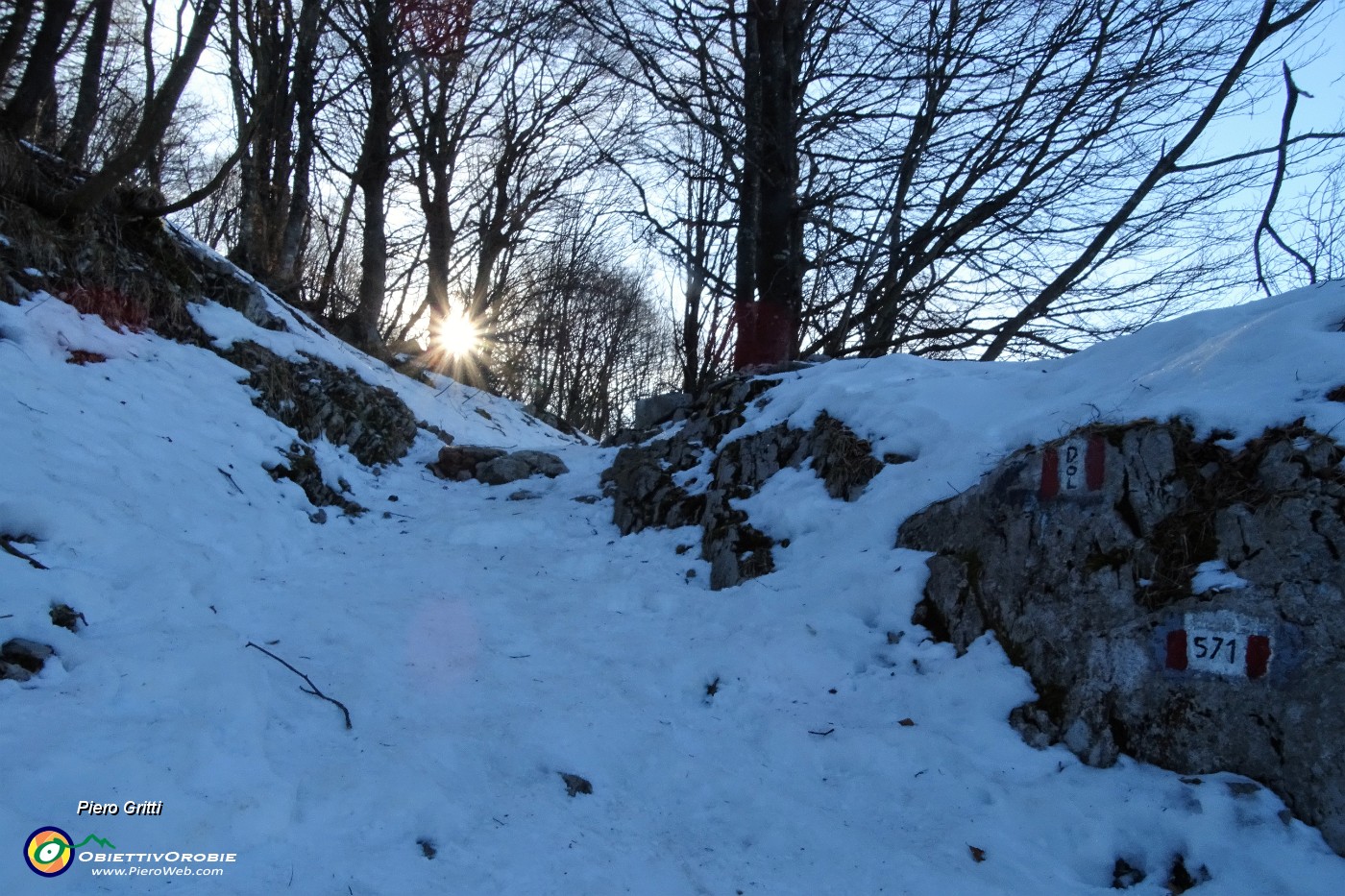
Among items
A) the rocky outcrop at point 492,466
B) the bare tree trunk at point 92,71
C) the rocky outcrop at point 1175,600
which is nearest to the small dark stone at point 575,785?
the rocky outcrop at point 1175,600

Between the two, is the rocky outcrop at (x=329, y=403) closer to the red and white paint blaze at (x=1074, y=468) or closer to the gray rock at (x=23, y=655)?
the gray rock at (x=23, y=655)

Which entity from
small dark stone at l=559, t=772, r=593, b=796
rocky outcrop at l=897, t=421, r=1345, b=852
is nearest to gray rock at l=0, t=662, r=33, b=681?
small dark stone at l=559, t=772, r=593, b=796

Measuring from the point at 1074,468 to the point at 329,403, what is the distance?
6867 mm

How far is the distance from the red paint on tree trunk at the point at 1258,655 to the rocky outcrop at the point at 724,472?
8.49 feet

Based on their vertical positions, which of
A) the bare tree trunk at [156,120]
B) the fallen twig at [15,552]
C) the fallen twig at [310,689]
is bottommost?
the fallen twig at [310,689]

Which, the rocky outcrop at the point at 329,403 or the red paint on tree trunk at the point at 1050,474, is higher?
the rocky outcrop at the point at 329,403

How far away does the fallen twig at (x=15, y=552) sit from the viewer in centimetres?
328

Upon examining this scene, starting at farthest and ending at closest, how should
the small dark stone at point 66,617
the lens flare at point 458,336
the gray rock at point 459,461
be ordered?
the lens flare at point 458,336 < the gray rock at point 459,461 < the small dark stone at point 66,617

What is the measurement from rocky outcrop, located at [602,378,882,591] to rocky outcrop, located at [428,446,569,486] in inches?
43.1

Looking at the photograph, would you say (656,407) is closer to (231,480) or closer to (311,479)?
(311,479)

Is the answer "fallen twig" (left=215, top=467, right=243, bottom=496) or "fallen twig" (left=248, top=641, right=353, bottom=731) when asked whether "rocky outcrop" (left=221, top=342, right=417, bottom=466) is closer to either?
"fallen twig" (left=215, top=467, right=243, bottom=496)

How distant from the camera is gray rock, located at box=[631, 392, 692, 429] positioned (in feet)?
31.2

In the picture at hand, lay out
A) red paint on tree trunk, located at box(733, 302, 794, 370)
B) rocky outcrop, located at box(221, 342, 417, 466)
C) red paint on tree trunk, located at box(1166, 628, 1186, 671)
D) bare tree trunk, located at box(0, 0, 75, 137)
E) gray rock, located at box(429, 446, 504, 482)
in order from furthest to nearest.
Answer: gray rock, located at box(429, 446, 504, 482)
red paint on tree trunk, located at box(733, 302, 794, 370)
rocky outcrop, located at box(221, 342, 417, 466)
bare tree trunk, located at box(0, 0, 75, 137)
red paint on tree trunk, located at box(1166, 628, 1186, 671)

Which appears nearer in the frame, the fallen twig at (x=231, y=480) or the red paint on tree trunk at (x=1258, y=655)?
the red paint on tree trunk at (x=1258, y=655)
